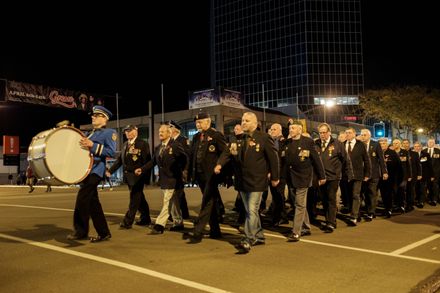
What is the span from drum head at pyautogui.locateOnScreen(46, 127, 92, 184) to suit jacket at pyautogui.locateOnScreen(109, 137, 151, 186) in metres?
1.85

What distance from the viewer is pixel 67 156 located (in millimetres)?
7336

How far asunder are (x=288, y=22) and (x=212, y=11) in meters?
20.1

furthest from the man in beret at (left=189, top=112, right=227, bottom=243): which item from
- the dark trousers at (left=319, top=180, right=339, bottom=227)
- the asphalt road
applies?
the dark trousers at (left=319, top=180, right=339, bottom=227)

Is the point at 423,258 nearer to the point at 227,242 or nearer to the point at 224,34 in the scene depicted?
the point at 227,242

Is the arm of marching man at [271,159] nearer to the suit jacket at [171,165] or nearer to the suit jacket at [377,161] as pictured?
the suit jacket at [171,165]

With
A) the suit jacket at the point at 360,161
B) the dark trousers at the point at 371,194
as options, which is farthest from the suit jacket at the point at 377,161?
the suit jacket at the point at 360,161

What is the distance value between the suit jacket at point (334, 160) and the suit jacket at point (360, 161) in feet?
0.77

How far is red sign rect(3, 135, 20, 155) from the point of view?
45.1m

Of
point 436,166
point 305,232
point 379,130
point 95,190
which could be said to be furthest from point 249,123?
point 379,130

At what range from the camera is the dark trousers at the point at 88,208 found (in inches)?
295

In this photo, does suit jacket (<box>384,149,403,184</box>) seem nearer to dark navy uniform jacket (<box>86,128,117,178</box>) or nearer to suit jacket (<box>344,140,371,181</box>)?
suit jacket (<box>344,140,371,181</box>)

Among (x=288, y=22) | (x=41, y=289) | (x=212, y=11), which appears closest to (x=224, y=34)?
(x=212, y=11)

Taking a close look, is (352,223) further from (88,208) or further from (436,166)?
(436,166)

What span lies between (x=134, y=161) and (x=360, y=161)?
195 inches
